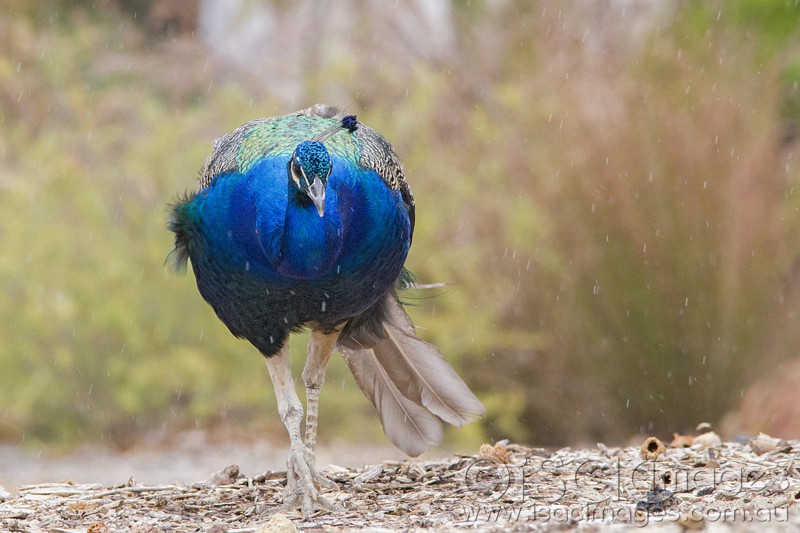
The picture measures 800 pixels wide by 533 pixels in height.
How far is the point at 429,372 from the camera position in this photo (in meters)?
5.04

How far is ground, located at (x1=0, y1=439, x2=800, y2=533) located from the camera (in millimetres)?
3627

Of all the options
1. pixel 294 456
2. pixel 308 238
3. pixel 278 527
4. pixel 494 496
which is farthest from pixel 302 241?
pixel 494 496

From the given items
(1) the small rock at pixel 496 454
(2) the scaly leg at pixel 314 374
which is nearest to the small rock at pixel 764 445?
(1) the small rock at pixel 496 454

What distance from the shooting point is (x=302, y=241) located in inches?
155

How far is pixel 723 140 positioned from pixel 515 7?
4.70 meters

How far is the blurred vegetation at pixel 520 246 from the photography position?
7262 mm

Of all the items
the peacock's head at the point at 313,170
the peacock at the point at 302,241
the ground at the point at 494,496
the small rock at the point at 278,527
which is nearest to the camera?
the small rock at the point at 278,527

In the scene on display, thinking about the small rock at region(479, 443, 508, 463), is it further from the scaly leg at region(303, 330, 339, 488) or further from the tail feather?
the scaly leg at region(303, 330, 339, 488)

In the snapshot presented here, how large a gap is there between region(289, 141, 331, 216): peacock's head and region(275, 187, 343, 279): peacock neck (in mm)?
59

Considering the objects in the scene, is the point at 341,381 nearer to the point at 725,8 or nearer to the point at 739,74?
the point at 739,74

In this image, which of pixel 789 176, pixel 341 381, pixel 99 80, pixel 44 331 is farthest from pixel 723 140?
pixel 99 80

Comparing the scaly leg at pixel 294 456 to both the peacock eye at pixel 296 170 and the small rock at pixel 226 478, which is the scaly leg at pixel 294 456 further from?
the peacock eye at pixel 296 170

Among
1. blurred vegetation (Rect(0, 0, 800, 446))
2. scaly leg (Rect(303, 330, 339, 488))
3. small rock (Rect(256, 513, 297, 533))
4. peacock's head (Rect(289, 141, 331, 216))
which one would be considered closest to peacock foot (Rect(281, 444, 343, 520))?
scaly leg (Rect(303, 330, 339, 488))

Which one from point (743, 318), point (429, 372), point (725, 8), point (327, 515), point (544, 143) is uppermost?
point (725, 8)
